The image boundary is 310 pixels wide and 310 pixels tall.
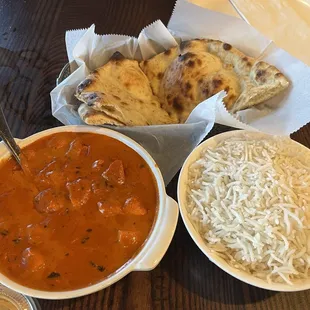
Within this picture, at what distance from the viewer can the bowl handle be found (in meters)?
1.11

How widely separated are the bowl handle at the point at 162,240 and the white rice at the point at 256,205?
0.08 metres

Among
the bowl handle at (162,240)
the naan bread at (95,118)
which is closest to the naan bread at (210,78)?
the naan bread at (95,118)

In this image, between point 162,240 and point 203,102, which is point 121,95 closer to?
point 203,102

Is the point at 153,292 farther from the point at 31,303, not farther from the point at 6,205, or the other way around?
the point at 6,205

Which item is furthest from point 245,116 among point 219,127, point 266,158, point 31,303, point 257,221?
point 31,303

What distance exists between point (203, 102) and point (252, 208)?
433 mm

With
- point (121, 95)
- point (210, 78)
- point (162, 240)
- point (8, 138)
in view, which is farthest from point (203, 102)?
point (8, 138)

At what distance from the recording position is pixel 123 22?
2137 mm

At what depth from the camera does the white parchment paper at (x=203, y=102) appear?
150cm

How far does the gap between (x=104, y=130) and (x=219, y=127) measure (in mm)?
430

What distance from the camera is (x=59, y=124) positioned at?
165 centimetres

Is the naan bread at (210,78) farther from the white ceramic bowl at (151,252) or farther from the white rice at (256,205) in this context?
the white ceramic bowl at (151,252)

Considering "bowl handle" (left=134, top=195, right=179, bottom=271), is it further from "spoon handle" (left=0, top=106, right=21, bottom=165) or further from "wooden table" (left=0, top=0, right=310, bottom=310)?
→ "spoon handle" (left=0, top=106, right=21, bottom=165)

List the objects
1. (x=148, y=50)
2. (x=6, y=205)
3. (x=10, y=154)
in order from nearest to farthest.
A: (x=6, y=205) → (x=10, y=154) → (x=148, y=50)
